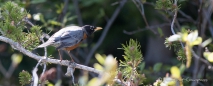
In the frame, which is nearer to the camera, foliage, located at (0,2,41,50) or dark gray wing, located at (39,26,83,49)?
foliage, located at (0,2,41,50)

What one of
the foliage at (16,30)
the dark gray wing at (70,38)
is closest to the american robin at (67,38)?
the dark gray wing at (70,38)

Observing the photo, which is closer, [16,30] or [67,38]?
[16,30]

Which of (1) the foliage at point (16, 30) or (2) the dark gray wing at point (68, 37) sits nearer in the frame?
(1) the foliage at point (16, 30)

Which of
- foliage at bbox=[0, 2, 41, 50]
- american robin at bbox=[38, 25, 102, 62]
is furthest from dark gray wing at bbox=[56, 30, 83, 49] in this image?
foliage at bbox=[0, 2, 41, 50]

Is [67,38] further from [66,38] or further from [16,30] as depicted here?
[16,30]

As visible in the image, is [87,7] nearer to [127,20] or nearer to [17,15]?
[127,20]

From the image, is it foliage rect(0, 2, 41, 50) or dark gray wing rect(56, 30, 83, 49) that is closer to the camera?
foliage rect(0, 2, 41, 50)

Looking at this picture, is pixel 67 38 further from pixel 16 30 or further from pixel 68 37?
pixel 16 30

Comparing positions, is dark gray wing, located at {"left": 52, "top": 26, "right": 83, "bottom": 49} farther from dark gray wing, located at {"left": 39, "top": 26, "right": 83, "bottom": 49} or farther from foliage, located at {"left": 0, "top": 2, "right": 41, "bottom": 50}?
foliage, located at {"left": 0, "top": 2, "right": 41, "bottom": 50}

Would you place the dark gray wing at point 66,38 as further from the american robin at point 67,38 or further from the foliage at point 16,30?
the foliage at point 16,30

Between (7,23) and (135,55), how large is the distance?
2.96ft

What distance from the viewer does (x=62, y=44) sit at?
10.7 feet

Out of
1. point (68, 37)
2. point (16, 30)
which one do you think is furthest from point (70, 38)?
point (16, 30)

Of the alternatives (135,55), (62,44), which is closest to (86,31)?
(62,44)
